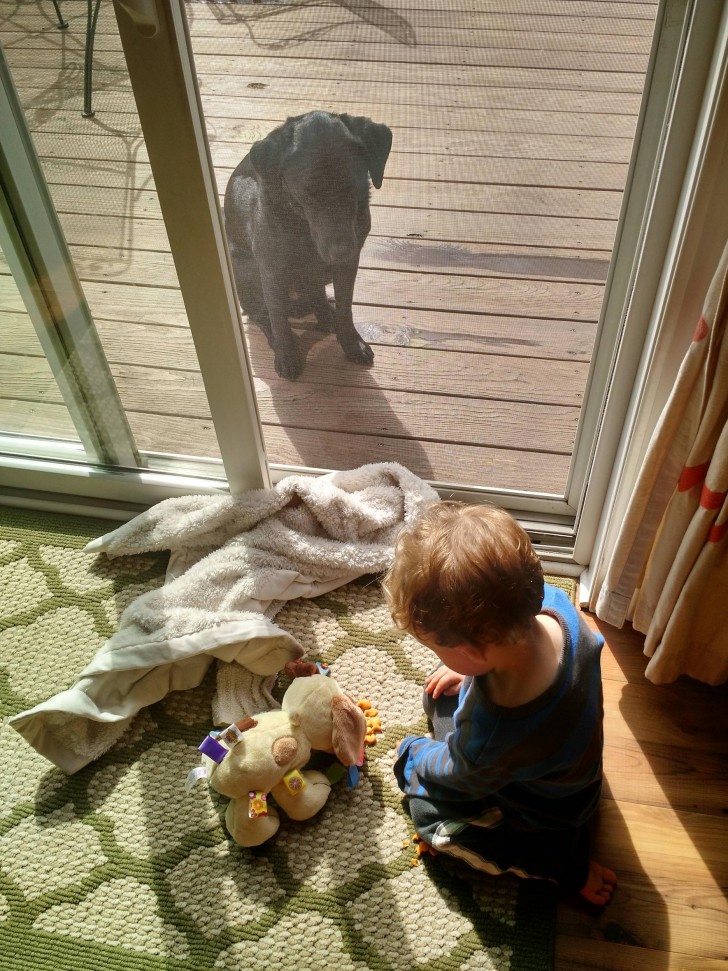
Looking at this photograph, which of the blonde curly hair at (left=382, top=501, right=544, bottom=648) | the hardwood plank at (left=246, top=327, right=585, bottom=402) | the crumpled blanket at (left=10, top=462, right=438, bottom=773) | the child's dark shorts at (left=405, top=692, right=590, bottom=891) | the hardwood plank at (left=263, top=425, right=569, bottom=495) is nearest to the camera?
the blonde curly hair at (left=382, top=501, right=544, bottom=648)

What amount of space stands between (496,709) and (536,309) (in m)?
0.75

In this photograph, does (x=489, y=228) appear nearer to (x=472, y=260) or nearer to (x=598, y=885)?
(x=472, y=260)

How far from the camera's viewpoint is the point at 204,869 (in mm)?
1205

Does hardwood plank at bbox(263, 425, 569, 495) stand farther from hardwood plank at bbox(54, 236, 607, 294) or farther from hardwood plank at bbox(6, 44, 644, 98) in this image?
hardwood plank at bbox(6, 44, 644, 98)

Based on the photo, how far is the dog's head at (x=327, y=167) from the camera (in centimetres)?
119

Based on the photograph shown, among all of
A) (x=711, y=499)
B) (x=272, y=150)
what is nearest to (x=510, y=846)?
(x=711, y=499)

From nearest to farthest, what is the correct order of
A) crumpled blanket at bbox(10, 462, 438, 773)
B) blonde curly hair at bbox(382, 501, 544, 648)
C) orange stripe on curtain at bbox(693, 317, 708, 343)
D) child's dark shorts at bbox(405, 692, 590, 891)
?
blonde curly hair at bbox(382, 501, 544, 648) < orange stripe on curtain at bbox(693, 317, 708, 343) < child's dark shorts at bbox(405, 692, 590, 891) < crumpled blanket at bbox(10, 462, 438, 773)

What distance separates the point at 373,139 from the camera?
1.19 m

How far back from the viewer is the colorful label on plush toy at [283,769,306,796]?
1.21 metres

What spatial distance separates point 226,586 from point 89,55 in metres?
0.98

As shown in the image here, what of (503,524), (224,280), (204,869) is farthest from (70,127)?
(204,869)

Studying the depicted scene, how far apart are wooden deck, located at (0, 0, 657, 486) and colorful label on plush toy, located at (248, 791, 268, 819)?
773 mm

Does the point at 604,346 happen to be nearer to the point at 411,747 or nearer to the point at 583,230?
the point at 583,230

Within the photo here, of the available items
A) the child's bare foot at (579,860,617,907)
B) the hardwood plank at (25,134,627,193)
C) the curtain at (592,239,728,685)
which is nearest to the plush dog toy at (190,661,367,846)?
the child's bare foot at (579,860,617,907)
